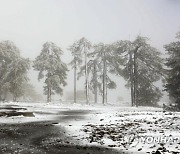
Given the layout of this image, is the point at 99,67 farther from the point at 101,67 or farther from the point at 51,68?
the point at 51,68

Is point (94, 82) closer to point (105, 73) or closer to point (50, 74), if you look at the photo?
point (105, 73)

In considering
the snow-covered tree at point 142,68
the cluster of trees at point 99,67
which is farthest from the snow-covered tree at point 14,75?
the snow-covered tree at point 142,68

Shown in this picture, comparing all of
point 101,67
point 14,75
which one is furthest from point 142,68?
point 14,75

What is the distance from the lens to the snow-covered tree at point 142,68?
41.4 meters

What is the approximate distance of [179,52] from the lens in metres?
31.1

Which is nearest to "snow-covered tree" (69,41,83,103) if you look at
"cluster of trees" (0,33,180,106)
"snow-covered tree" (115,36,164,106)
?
"cluster of trees" (0,33,180,106)

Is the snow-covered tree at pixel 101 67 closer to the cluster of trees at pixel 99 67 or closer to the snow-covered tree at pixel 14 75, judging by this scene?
the cluster of trees at pixel 99 67

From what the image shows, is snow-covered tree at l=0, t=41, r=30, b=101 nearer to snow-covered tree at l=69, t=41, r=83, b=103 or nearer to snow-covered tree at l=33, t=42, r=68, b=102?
snow-covered tree at l=33, t=42, r=68, b=102

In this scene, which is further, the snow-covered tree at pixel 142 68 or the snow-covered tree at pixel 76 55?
the snow-covered tree at pixel 76 55

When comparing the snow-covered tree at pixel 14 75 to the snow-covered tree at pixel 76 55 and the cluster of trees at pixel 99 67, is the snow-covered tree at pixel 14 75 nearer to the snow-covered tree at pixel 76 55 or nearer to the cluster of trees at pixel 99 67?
the cluster of trees at pixel 99 67

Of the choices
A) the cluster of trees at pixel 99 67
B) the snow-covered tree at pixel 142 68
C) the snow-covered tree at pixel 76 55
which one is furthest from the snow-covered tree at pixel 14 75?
the snow-covered tree at pixel 142 68

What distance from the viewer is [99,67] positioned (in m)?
51.6

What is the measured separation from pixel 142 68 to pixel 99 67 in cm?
1218

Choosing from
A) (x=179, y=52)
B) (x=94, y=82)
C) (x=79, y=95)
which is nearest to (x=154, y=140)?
(x=179, y=52)
